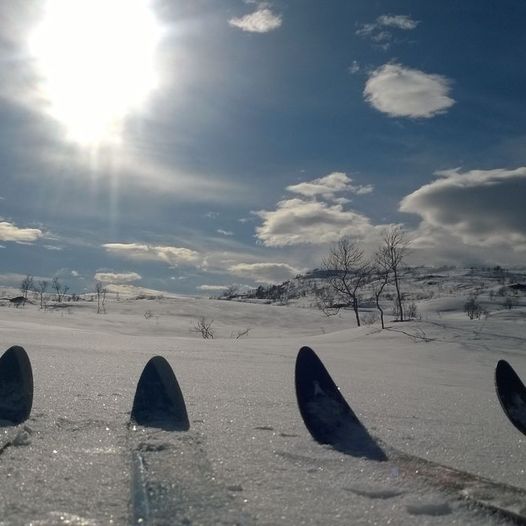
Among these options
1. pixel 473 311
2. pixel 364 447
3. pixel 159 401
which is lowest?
pixel 473 311

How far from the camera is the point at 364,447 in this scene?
6.21 feet

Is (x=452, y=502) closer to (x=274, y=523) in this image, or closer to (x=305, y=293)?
(x=274, y=523)

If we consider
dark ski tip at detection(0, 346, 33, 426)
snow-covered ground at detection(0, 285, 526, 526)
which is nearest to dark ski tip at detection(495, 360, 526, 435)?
snow-covered ground at detection(0, 285, 526, 526)

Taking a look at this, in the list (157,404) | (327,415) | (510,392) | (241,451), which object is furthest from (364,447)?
(510,392)

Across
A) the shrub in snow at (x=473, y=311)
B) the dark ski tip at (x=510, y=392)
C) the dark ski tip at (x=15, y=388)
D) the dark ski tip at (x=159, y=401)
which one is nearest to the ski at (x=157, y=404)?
the dark ski tip at (x=159, y=401)

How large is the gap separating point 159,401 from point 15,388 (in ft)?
2.20

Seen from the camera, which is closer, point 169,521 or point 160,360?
point 169,521

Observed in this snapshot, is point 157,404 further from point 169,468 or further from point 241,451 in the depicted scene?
point 169,468

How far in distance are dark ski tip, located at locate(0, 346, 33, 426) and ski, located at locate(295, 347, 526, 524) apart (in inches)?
47.4

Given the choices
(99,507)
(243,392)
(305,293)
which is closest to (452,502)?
(99,507)

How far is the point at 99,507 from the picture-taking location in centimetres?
129

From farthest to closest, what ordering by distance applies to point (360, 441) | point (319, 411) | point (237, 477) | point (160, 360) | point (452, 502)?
point (160, 360) < point (319, 411) < point (360, 441) < point (237, 477) < point (452, 502)

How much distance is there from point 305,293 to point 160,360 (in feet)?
295

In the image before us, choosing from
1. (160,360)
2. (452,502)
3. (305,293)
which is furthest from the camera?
(305,293)
